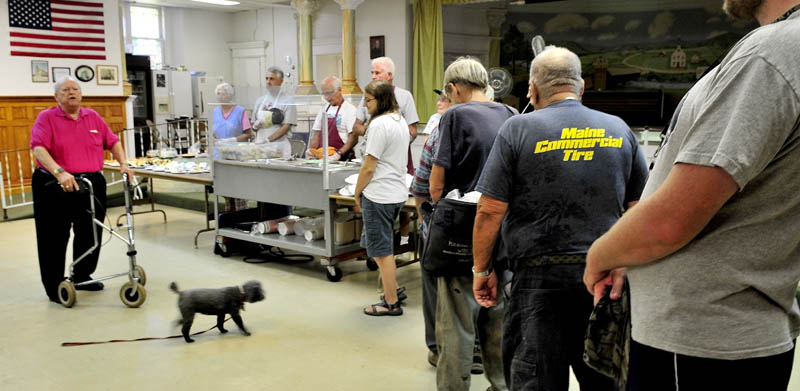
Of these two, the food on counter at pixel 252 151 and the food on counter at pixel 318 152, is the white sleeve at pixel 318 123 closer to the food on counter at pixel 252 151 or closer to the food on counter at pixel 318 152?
the food on counter at pixel 318 152

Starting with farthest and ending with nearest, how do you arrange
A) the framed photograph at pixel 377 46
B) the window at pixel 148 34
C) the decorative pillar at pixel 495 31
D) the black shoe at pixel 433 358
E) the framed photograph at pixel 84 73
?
1. the window at pixel 148 34
2. the framed photograph at pixel 377 46
3. the framed photograph at pixel 84 73
4. the decorative pillar at pixel 495 31
5. the black shoe at pixel 433 358

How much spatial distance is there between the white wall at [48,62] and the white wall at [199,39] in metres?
3.60

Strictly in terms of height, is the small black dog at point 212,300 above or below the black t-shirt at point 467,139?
below

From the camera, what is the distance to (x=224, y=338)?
3885 mm

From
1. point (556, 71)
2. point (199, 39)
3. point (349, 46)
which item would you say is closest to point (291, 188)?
point (556, 71)

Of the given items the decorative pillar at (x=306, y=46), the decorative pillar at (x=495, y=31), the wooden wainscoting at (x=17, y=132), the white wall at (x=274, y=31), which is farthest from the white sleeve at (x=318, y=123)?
the white wall at (x=274, y=31)

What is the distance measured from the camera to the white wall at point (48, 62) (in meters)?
9.67

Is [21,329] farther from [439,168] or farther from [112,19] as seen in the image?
[112,19]

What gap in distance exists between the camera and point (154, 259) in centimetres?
584

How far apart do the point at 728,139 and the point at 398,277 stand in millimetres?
4350

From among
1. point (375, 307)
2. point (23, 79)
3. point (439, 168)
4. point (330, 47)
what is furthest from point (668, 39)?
point (23, 79)

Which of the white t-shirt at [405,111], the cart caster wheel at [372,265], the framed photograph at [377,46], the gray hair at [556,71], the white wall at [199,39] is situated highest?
the white wall at [199,39]

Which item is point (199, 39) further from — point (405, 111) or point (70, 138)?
point (70, 138)

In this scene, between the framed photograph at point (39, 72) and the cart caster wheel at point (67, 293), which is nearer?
the cart caster wheel at point (67, 293)
